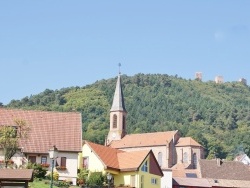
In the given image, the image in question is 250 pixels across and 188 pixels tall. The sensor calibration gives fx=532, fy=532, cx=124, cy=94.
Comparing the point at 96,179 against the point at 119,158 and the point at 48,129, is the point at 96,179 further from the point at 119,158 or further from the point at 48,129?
the point at 48,129

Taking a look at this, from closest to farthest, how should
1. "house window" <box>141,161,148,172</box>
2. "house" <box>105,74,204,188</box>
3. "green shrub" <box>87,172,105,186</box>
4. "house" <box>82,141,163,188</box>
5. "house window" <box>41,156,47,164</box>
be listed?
"green shrub" <box>87,172,105,186</box>, "house window" <box>41,156,47,164</box>, "house" <box>82,141,163,188</box>, "house window" <box>141,161,148,172</box>, "house" <box>105,74,204,188</box>

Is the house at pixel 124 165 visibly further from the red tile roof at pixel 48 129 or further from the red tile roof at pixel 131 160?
the red tile roof at pixel 48 129

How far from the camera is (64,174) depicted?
52.3m

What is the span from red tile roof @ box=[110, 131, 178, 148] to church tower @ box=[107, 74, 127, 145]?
1525 millimetres

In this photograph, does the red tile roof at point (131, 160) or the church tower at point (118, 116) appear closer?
the red tile roof at point (131, 160)

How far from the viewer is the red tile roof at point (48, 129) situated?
53.2m

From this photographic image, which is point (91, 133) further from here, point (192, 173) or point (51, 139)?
point (51, 139)

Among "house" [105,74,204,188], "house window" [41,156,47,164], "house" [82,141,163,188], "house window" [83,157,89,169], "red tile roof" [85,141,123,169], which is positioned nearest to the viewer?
"house window" [41,156,47,164]

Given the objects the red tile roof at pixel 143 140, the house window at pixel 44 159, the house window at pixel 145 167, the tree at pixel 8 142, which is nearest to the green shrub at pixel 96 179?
the house window at pixel 44 159

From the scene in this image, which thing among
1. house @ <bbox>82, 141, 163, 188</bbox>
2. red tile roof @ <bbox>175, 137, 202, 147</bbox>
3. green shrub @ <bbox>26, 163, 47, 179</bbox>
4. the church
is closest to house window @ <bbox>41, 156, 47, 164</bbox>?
green shrub @ <bbox>26, 163, 47, 179</bbox>

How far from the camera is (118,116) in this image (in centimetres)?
11719

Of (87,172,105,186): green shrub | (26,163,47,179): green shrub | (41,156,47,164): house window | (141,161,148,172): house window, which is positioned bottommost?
(87,172,105,186): green shrub

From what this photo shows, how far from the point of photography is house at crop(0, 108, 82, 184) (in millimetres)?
52344

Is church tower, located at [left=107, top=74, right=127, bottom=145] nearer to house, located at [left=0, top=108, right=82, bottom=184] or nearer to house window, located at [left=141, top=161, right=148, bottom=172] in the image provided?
house, located at [left=0, top=108, right=82, bottom=184]
